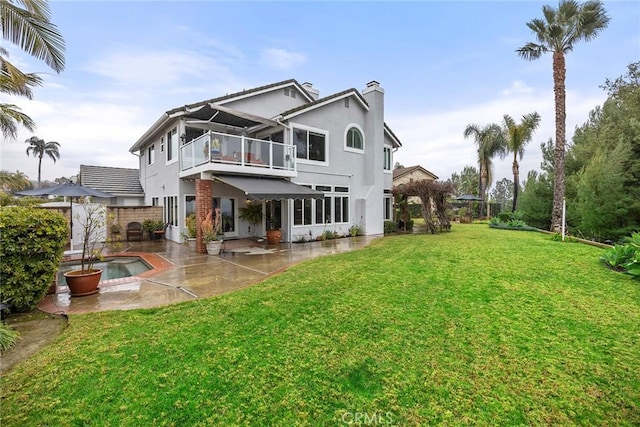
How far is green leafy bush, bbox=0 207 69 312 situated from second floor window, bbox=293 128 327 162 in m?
16.0

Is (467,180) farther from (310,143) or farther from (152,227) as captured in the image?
(152,227)

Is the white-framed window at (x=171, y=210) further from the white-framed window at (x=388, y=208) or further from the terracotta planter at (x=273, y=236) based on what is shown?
the white-framed window at (x=388, y=208)

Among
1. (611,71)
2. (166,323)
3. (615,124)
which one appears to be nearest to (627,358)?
(166,323)

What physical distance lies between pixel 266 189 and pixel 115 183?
71.4 ft

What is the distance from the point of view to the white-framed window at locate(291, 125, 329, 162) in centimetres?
2197

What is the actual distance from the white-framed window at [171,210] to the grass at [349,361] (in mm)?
14864

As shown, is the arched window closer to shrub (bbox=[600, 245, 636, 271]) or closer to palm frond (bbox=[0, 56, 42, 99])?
shrub (bbox=[600, 245, 636, 271])

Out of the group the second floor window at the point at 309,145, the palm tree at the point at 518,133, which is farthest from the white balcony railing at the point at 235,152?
the palm tree at the point at 518,133

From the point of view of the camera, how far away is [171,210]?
22.5m

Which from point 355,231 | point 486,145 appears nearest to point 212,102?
point 355,231

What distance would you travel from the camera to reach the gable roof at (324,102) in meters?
21.1

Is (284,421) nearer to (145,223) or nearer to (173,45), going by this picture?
(145,223)

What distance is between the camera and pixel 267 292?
30.0 feet

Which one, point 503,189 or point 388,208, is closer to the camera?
point 388,208
